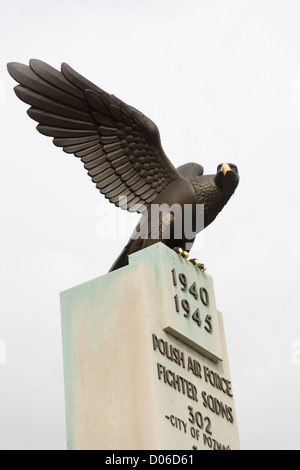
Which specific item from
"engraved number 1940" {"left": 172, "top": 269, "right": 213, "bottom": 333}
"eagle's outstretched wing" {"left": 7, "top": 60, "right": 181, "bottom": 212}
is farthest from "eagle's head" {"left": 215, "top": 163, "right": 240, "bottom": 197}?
"engraved number 1940" {"left": 172, "top": 269, "right": 213, "bottom": 333}

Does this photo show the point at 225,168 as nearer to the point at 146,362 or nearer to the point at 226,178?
the point at 226,178

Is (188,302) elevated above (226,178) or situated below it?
below

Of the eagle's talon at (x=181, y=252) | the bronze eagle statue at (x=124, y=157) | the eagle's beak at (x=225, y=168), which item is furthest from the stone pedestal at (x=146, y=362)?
the eagle's beak at (x=225, y=168)

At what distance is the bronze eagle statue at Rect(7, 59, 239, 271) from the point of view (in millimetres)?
12195

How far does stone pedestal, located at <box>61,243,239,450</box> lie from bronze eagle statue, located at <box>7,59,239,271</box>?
582 millimetres

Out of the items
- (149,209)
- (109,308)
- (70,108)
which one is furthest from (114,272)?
(70,108)

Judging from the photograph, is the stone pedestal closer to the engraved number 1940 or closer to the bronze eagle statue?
the engraved number 1940

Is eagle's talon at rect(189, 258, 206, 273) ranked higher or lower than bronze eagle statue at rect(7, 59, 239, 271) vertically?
lower

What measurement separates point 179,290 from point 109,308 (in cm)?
78

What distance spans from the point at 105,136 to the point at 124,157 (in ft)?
0.98

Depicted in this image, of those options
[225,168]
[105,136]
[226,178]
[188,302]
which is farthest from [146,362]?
[105,136]

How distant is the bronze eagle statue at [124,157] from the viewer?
40.0 ft

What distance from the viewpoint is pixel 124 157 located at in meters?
12.6

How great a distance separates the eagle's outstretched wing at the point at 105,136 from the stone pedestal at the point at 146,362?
42.5 inches
